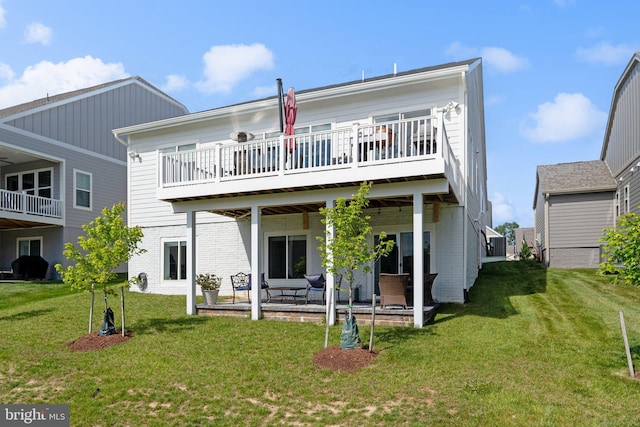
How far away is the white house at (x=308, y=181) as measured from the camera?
30.9ft

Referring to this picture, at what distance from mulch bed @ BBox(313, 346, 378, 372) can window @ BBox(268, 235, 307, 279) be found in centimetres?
583

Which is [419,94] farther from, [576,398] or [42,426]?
[42,426]

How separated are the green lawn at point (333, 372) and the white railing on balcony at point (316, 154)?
11.3 feet

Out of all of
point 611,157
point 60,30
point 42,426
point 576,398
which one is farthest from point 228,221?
point 611,157

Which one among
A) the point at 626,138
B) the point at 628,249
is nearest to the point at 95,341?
the point at 628,249

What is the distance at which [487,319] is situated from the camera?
9.52 metres

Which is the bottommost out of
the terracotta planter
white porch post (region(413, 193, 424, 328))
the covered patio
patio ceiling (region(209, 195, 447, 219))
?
the covered patio

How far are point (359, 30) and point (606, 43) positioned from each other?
25.6 feet

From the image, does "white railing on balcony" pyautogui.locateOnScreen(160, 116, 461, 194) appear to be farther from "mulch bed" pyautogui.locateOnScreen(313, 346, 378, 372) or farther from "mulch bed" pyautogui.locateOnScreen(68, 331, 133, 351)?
"mulch bed" pyautogui.locateOnScreen(68, 331, 133, 351)

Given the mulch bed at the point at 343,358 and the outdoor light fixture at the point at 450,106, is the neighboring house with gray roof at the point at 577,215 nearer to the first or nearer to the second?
the outdoor light fixture at the point at 450,106

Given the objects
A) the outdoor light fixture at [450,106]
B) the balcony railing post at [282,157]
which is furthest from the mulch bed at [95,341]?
the outdoor light fixture at [450,106]

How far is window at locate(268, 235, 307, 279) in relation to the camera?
13.2 metres

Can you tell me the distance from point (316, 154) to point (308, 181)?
2.54ft

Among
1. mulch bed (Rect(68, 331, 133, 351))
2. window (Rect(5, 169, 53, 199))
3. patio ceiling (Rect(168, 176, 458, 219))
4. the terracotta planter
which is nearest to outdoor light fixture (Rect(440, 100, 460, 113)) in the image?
patio ceiling (Rect(168, 176, 458, 219))
